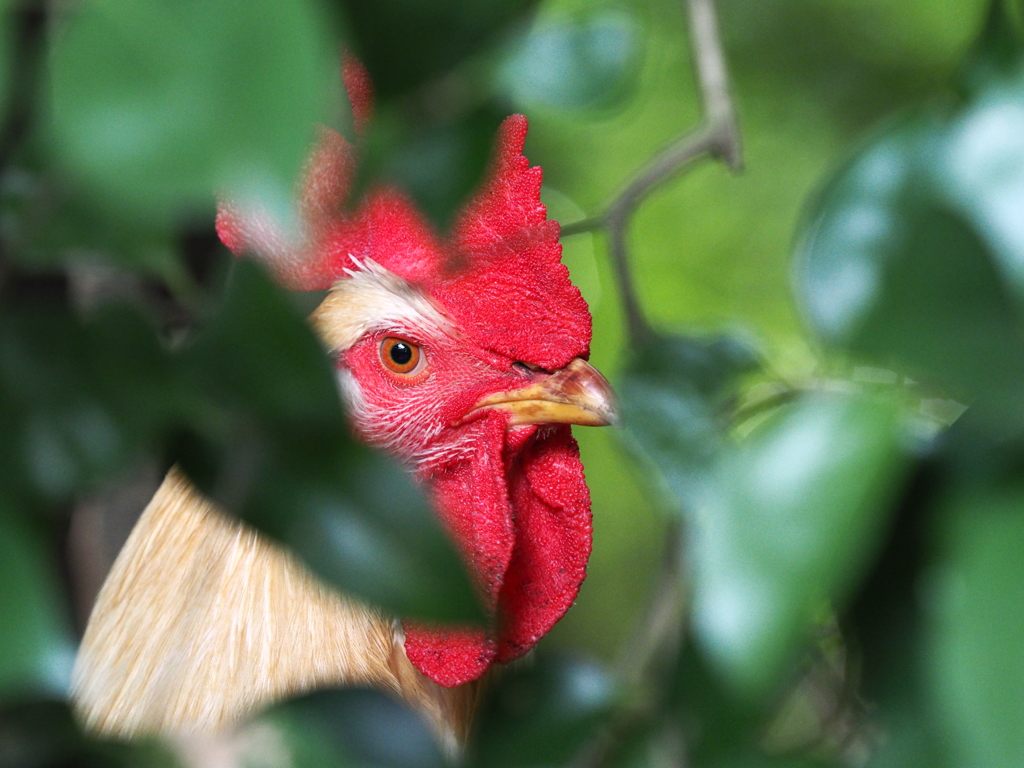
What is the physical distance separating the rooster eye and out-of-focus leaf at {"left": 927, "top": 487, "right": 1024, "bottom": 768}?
90cm

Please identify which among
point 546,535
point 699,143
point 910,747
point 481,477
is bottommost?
point 546,535

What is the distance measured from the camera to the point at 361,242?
1082 mm

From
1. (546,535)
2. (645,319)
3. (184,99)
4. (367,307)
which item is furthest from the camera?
(546,535)

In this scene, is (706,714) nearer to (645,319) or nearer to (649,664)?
(649,664)

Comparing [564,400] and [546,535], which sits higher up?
[564,400]

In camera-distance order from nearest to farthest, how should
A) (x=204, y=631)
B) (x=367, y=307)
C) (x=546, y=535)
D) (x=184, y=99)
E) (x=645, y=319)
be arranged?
(x=184, y=99) < (x=645, y=319) < (x=204, y=631) < (x=367, y=307) < (x=546, y=535)

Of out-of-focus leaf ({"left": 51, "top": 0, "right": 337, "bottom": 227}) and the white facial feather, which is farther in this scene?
the white facial feather

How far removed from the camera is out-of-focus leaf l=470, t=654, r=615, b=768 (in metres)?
0.32

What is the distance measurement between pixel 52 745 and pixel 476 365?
0.88 meters

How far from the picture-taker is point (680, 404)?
0.41 m

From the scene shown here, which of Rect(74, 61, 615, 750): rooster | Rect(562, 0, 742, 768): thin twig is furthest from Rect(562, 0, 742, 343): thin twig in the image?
Rect(74, 61, 615, 750): rooster

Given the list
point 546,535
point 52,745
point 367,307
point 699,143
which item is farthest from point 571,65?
point 546,535

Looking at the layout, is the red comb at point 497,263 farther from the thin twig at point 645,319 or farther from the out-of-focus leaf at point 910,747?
the out-of-focus leaf at point 910,747

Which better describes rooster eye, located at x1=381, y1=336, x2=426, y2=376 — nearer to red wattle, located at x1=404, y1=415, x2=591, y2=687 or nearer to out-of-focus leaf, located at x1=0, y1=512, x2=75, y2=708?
red wattle, located at x1=404, y1=415, x2=591, y2=687
